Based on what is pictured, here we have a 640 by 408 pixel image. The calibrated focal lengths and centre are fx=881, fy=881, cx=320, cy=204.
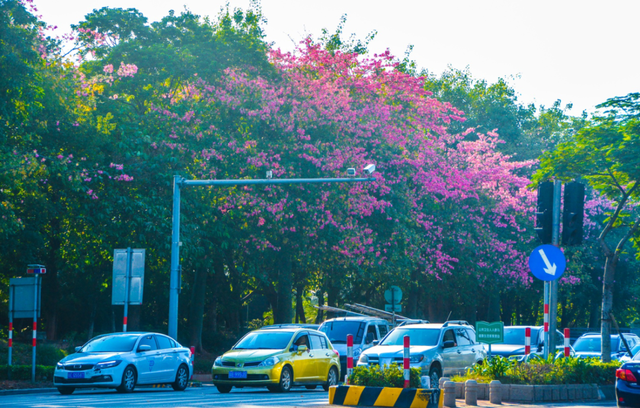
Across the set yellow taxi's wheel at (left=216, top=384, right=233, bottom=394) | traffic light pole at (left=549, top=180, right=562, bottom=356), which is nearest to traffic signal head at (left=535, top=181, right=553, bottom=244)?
traffic light pole at (left=549, top=180, right=562, bottom=356)

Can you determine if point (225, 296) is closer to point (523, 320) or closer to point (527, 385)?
point (523, 320)

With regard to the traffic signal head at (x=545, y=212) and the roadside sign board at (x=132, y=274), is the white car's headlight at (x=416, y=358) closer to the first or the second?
the traffic signal head at (x=545, y=212)

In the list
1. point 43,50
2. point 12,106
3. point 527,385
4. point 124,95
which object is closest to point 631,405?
point 527,385

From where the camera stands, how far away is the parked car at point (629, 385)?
1264cm

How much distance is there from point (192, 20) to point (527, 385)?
74.1ft

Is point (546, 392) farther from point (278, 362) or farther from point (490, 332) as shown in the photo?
point (278, 362)

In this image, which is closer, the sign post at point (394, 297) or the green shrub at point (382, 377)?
the green shrub at point (382, 377)

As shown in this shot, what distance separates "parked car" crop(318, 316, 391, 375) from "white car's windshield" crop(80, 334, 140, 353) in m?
6.70

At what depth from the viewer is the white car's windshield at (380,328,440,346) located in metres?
21.4

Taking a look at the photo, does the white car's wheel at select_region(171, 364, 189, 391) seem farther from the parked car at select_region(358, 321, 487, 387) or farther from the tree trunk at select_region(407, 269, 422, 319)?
the tree trunk at select_region(407, 269, 422, 319)

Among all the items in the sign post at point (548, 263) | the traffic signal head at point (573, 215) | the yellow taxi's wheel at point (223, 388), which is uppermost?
the traffic signal head at point (573, 215)

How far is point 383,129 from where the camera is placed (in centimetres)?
3428

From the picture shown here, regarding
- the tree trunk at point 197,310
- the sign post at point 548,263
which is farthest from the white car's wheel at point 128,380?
the tree trunk at point 197,310

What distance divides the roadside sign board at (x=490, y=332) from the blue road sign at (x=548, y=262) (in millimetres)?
6182
